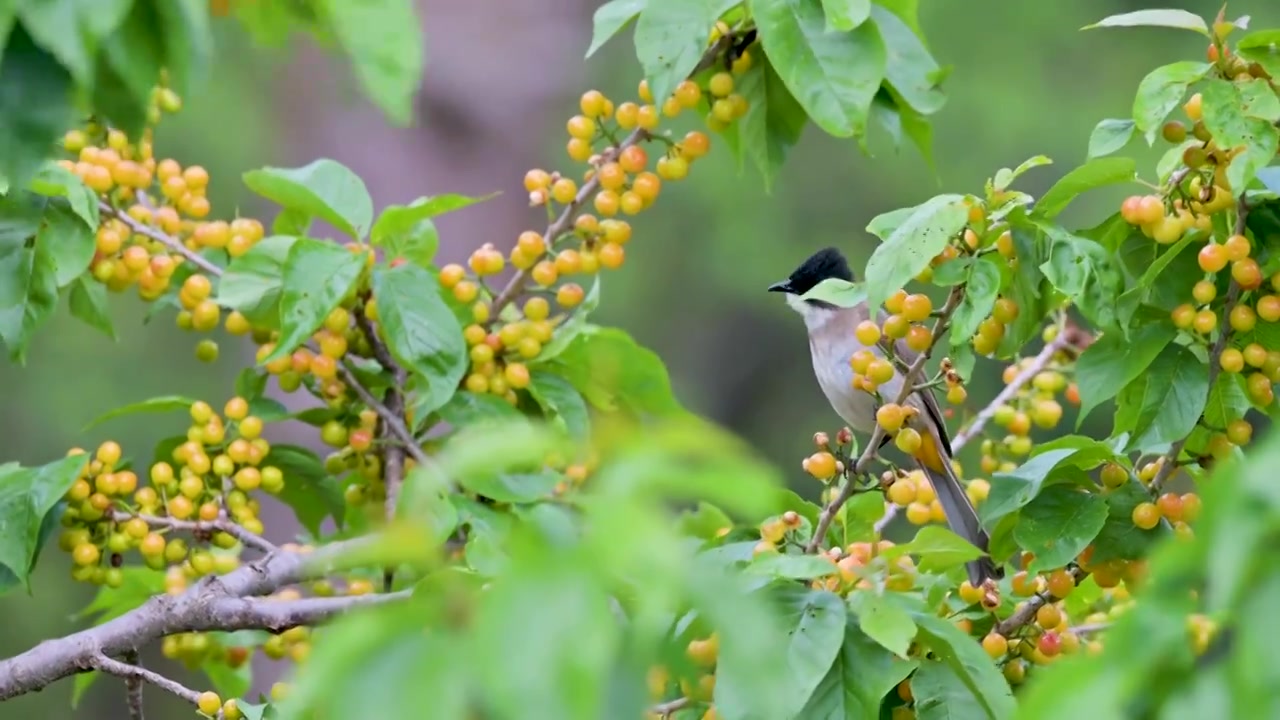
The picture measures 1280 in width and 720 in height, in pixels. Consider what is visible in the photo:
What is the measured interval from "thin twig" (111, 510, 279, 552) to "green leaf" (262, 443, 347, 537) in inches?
9.8

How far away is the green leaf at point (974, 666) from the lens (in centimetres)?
175

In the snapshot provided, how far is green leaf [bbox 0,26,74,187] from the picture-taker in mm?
1407

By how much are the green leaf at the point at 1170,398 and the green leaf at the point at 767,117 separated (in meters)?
0.85

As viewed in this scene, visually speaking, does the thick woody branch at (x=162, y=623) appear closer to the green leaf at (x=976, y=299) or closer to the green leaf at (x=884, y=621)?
the green leaf at (x=884, y=621)

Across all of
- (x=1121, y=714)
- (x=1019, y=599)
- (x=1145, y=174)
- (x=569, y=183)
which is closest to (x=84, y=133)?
(x=569, y=183)

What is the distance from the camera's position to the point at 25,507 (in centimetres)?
237

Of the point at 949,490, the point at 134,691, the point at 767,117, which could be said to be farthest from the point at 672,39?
the point at 949,490

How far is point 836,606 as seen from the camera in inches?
70.6

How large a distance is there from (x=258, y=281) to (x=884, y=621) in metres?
1.33

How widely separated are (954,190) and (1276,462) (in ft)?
28.3

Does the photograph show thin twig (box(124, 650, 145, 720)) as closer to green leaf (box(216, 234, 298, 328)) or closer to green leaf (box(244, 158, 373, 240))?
green leaf (box(216, 234, 298, 328))

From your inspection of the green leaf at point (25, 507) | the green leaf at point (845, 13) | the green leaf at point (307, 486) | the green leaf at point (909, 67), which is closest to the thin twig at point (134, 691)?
the green leaf at point (25, 507)

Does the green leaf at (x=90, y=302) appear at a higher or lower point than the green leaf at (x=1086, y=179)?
higher

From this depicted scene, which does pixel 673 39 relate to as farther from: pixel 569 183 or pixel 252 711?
pixel 252 711
